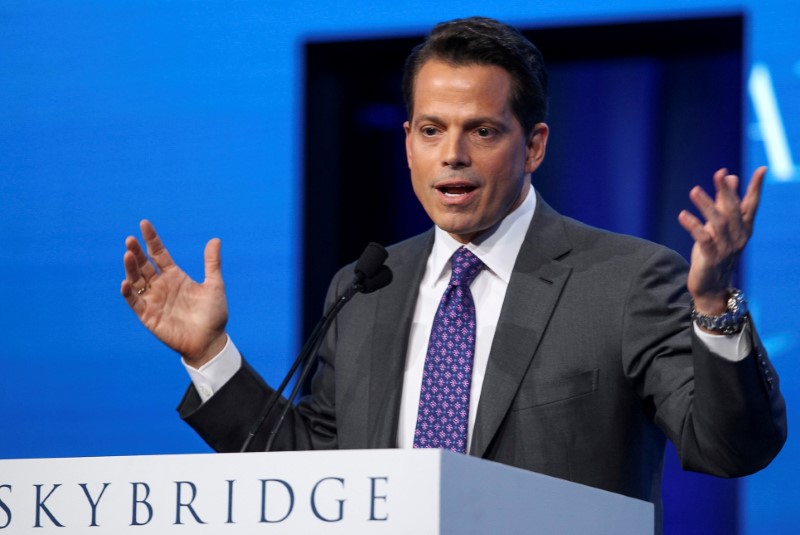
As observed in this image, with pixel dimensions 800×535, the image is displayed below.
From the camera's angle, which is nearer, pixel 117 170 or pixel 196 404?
pixel 196 404

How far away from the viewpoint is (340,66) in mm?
3959

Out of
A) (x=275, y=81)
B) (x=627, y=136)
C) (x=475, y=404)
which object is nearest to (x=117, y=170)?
(x=275, y=81)

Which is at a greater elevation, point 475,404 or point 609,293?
point 609,293

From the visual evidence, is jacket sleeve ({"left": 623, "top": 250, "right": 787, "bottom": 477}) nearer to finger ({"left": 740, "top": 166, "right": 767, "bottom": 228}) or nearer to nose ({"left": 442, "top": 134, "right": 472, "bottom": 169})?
finger ({"left": 740, "top": 166, "right": 767, "bottom": 228})

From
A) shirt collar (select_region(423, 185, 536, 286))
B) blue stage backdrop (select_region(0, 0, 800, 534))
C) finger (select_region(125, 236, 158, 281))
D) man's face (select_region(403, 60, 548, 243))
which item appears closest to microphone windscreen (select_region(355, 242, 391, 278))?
man's face (select_region(403, 60, 548, 243))

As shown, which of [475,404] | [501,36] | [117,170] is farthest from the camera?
[117,170]

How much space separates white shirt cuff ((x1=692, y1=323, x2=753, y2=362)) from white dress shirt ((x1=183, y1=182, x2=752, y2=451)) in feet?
1.85

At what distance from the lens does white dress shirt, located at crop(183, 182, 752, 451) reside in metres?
Answer: 2.43

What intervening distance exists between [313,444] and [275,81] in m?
1.50

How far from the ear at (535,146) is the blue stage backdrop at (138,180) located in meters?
1.02

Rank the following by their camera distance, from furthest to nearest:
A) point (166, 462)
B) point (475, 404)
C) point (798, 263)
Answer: point (798, 263)
point (475, 404)
point (166, 462)

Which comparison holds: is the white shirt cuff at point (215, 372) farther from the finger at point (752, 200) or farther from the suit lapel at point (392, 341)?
the finger at point (752, 200)

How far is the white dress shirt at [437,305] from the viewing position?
7.98ft

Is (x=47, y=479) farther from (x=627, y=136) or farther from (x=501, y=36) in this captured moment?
(x=627, y=136)
